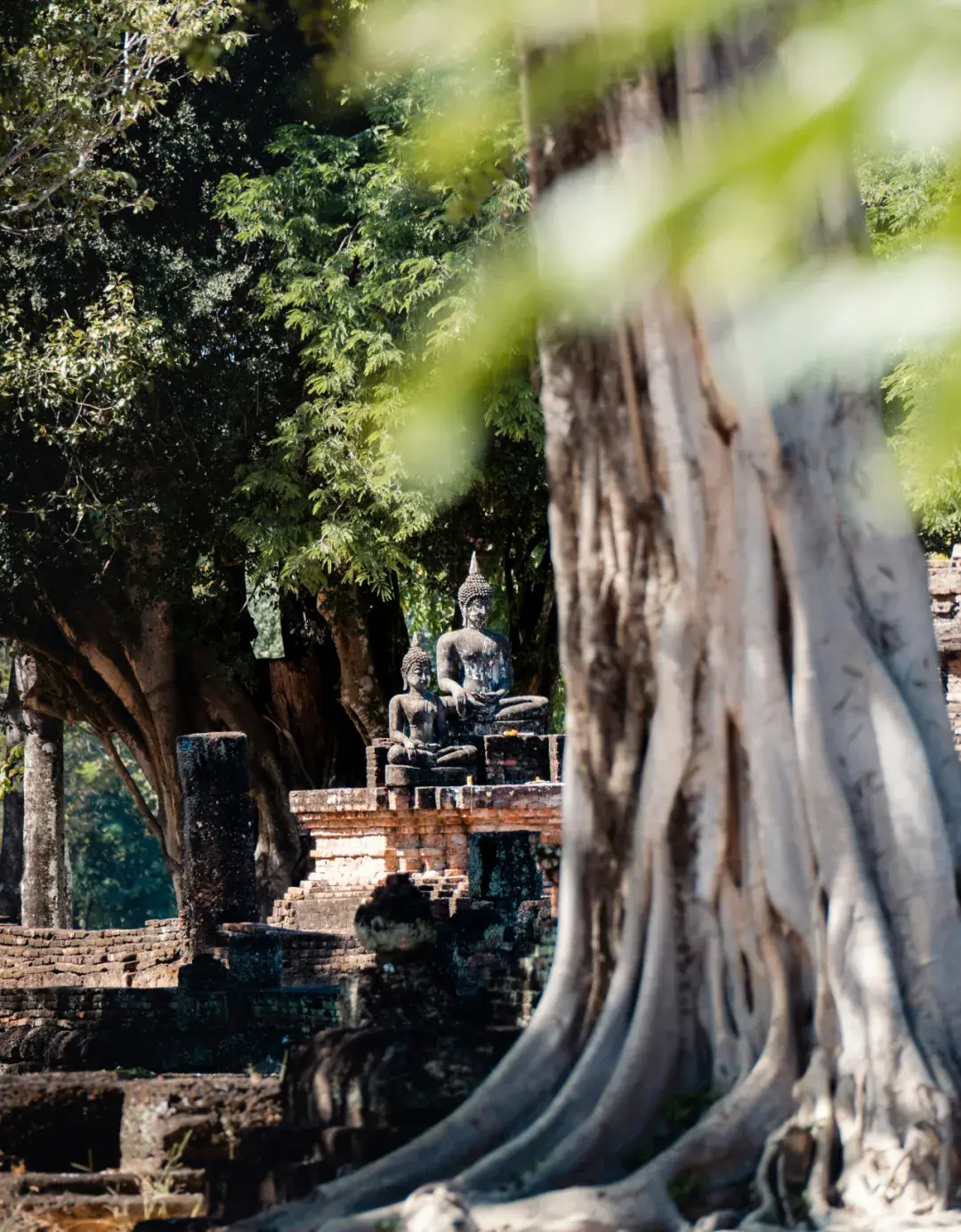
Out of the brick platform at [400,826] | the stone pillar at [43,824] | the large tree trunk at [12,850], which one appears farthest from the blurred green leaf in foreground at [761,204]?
the large tree trunk at [12,850]

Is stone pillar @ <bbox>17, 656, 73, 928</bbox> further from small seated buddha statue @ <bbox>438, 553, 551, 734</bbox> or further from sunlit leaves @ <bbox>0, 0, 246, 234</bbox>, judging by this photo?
sunlit leaves @ <bbox>0, 0, 246, 234</bbox>

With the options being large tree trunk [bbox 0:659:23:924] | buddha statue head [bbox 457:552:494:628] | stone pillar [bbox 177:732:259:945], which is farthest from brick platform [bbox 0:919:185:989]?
large tree trunk [bbox 0:659:23:924]

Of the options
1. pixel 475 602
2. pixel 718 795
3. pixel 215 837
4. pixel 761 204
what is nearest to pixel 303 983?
pixel 215 837

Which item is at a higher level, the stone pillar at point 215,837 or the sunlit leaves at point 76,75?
the sunlit leaves at point 76,75

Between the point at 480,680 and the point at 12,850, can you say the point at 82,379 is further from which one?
the point at 12,850

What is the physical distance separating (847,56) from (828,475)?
3616 millimetres

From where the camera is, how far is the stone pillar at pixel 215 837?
11258 mm

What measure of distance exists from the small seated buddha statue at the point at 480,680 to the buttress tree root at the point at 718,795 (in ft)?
32.9

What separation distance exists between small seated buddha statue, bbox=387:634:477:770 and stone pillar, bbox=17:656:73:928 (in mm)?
7322

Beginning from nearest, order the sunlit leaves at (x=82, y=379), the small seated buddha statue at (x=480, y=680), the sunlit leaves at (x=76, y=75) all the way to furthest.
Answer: the sunlit leaves at (x=76, y=75) → the small seated buddha statue at (x=480, y=680) → the sunlit leaves at (x=82, y=379)

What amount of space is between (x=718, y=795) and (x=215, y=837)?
7249 millimetres

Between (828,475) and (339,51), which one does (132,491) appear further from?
(828,475)

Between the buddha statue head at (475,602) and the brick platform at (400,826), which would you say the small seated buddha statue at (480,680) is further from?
the brick platform at (400,826)

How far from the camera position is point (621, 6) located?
4.51ft
